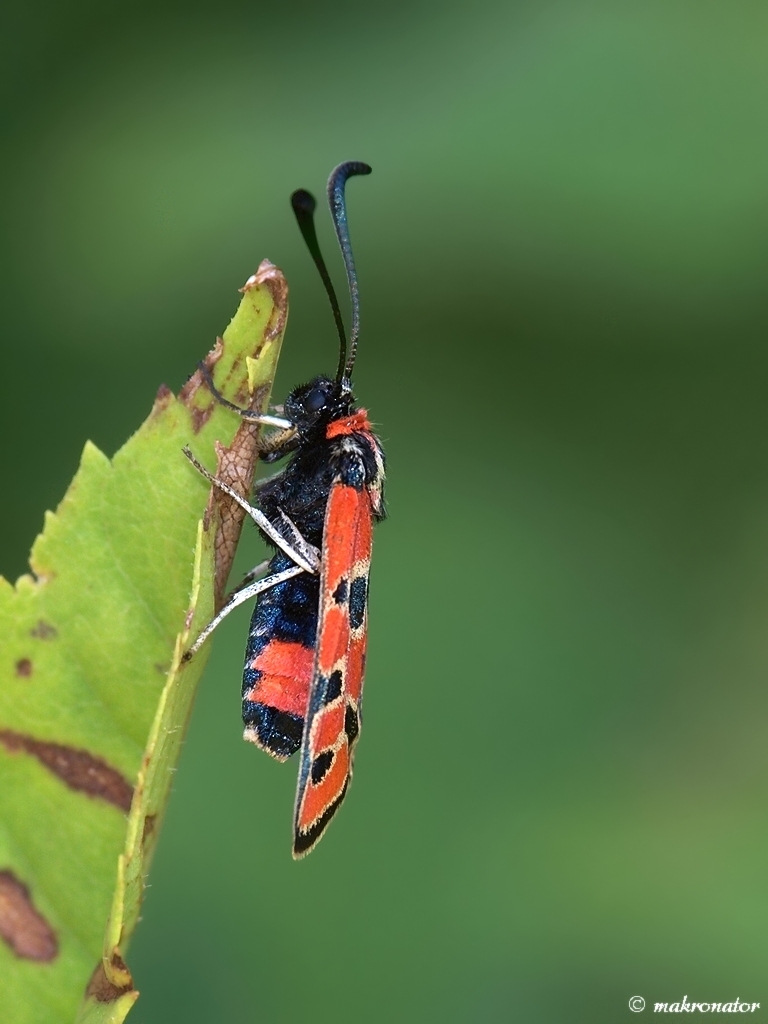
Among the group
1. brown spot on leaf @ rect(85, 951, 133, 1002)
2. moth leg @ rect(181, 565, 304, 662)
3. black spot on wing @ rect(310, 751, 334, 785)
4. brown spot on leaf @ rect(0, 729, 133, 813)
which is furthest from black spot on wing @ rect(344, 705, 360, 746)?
brown spot on leaf @ rect(85, 951, 133, 1002)

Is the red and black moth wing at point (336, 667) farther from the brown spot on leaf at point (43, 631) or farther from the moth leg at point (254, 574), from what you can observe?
the brown spot on leaf at point (43, 631)

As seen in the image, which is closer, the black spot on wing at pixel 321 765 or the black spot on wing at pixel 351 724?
the black spot on wing at pixel 321 765

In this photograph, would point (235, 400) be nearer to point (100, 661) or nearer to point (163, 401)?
point (163, 401)

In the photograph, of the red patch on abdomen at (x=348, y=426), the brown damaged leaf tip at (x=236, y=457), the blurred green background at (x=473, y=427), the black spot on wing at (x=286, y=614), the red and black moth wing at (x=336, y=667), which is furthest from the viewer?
the blurred green background at (x=473, y=427)

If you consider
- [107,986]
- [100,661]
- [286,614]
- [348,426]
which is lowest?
[107,986]

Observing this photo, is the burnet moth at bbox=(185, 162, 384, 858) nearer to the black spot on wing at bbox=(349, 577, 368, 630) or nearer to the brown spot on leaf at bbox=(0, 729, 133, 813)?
the black spot on wing at bbox=(349, 577, 368, 630)

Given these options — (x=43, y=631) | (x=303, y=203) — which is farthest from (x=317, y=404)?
(x=43, y=631)

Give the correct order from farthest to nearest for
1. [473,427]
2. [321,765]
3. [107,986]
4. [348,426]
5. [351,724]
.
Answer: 1. [473,427]
2. [348,426]
3. [351,724]
4. [321,765]
5. [107,986]

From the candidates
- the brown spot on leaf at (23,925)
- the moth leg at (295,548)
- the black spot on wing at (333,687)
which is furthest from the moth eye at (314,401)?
the brown spot on leaf at (23,925)
